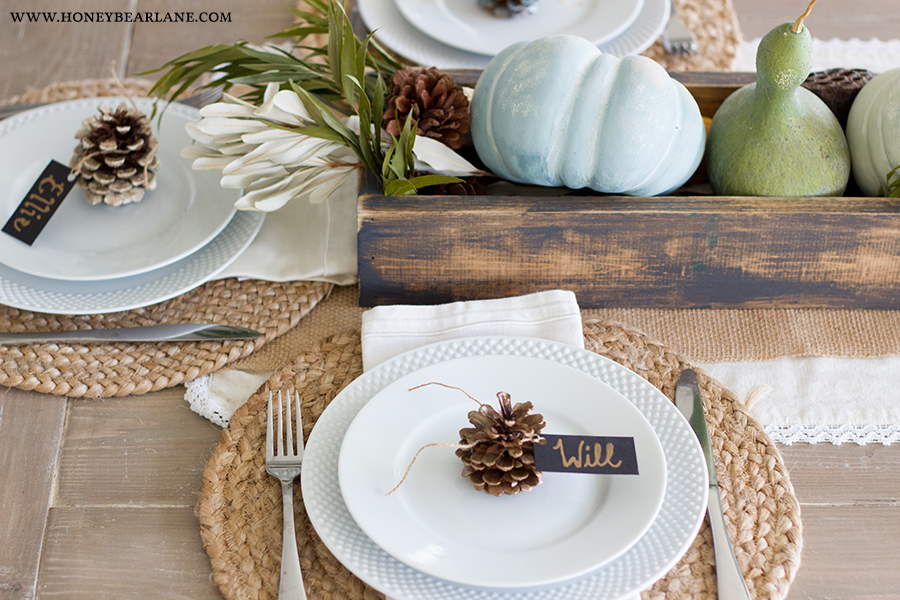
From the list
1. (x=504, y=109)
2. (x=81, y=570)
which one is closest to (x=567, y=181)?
(x=504, y=109)

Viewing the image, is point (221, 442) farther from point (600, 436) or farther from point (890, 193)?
point (890, 193)

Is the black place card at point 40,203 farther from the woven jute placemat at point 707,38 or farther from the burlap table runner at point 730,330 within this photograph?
the woven jute placemat at point 707,38

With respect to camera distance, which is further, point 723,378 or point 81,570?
point 723,378

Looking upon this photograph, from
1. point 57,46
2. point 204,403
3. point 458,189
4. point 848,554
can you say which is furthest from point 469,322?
point 57,46

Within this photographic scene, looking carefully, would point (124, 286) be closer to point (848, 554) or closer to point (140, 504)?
point (140, 504)

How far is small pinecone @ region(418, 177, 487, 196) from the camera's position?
0.69 meters

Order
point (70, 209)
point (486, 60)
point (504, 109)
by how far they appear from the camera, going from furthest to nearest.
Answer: point (486, 60)
point (70, 209)
point (504, 109)

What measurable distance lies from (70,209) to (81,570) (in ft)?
1.22

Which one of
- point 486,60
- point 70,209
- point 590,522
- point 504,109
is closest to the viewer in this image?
point 590,522

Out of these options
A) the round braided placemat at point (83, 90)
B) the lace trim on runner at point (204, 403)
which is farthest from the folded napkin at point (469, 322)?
the round braided placemat at point (83, 90)

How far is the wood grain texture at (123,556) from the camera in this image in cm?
52

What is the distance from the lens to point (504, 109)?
0.64 m

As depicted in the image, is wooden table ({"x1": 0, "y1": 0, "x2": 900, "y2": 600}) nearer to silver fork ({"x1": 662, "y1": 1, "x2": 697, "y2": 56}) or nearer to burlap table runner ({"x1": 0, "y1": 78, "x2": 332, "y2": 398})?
burlap table runner ({"x1": 0, "y1": 78, "x2": 332, "y2": 398})

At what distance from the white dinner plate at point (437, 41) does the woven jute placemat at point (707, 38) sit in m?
0.04
